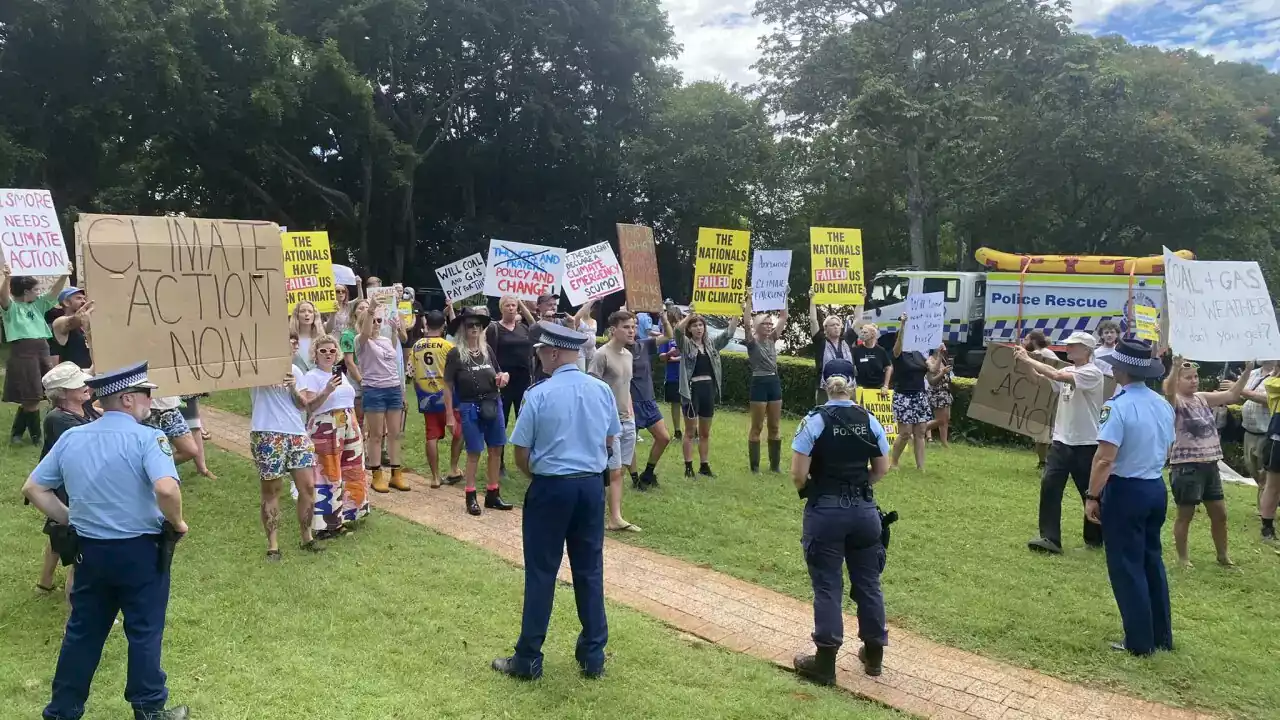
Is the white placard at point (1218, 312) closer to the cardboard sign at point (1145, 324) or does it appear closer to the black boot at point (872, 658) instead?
the black boot at point (872, 658)

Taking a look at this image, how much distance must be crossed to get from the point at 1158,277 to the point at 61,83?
87.7 feet

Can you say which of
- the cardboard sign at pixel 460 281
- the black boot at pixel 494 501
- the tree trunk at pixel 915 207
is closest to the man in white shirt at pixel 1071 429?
the black boot at pixel 494 501

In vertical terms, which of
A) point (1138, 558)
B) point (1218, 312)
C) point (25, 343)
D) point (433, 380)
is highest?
point (1218, 312)

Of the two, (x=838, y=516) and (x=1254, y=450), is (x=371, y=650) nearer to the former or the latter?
(x=838, y=516)

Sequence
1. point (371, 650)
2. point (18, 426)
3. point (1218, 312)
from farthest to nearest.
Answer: point (18, 426) < point (1218, 312) < point (371, 650)

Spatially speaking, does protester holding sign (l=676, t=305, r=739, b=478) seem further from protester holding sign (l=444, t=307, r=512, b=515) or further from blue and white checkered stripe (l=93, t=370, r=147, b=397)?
blue and white checkered stripe (l=93, t=370, r=147, b=397)

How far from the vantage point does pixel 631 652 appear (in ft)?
17.0

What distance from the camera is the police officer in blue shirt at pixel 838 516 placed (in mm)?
4961

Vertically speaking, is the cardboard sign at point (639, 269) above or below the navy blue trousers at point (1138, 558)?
above

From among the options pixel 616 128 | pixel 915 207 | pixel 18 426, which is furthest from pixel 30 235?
pixel 915 207

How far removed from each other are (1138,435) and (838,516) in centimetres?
210

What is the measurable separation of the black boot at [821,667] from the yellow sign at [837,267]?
633cm

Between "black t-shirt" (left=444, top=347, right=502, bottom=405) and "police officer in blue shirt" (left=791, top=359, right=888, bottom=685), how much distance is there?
3.81 metres

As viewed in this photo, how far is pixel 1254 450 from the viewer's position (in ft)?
30.3
